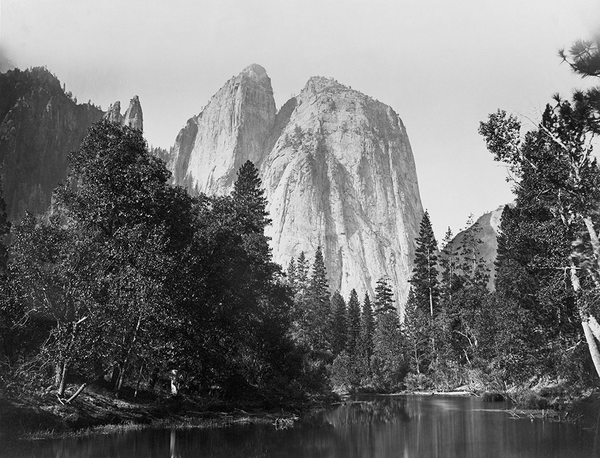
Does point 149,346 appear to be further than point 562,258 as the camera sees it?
Yes

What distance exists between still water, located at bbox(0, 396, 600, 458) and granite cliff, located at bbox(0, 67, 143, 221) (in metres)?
124

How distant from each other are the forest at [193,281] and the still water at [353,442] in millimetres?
3294

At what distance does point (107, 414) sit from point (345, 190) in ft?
490

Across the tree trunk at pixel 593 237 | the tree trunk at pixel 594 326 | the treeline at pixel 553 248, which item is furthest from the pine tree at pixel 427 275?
the tree trunk at pixel 594 326

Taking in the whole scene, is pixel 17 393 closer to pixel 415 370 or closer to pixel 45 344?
pixel 45 344

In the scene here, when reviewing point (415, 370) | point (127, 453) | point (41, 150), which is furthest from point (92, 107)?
point (127, 453)

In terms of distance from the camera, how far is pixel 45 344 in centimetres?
2161

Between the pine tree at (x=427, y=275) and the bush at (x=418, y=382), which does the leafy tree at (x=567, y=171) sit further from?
the pine tree at (x=427, y=275)

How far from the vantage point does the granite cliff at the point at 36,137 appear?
454 feet

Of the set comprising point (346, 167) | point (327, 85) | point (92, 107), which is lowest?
point (346, 167)

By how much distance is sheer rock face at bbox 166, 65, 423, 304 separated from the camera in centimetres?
15288

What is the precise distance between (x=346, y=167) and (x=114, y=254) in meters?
155

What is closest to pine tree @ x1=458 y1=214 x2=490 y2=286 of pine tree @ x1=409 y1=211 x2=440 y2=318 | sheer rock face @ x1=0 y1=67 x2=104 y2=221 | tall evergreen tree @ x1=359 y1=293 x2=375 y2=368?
pine tree @ x1=409 y1=211 x2=440 y2=318

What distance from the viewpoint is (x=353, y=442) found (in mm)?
21750
